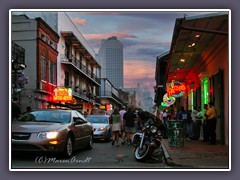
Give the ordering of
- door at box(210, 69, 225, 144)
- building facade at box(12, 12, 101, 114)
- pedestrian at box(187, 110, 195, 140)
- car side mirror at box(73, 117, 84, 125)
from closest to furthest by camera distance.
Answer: car side mirror at box(73, 117, 84, 125) < building facade at box(12, 12, 101, 114) < door at box(210, 69, 225, 144) < pedestrian at box(187, 110, 195, 140)

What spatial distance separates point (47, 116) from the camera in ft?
39.3

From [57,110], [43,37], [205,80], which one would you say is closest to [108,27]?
[57,110]

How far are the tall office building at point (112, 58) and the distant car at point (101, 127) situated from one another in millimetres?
6857

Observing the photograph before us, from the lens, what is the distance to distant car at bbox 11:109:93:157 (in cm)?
1035

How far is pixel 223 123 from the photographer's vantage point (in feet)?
46.6

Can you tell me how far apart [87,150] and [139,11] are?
619 centimetres

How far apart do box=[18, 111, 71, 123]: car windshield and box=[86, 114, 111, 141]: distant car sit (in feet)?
20.0

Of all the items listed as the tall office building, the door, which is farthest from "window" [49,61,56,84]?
the door

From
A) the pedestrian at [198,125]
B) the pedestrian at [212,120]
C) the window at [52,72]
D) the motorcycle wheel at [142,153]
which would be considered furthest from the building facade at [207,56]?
the window at [52,72]

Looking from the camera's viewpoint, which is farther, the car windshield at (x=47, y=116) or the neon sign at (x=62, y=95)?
the neon sign at (x=62, y=95)

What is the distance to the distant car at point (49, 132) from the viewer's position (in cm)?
1035

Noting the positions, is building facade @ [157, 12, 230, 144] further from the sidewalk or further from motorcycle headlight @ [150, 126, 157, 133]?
motorcycle headlight @ [150, 126, 157, 133]

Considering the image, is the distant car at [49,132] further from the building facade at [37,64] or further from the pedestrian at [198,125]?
the pedestrian at [198,125]
